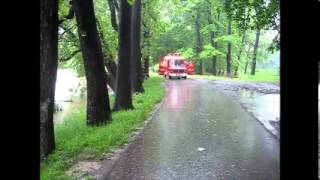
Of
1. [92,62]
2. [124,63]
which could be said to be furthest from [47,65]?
[124,63]

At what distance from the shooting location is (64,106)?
29797 millimetres

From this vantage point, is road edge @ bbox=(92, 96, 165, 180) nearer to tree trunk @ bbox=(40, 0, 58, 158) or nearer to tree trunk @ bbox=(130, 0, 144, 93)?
tree trunk @ bbox=(40, 0, 58, 158)

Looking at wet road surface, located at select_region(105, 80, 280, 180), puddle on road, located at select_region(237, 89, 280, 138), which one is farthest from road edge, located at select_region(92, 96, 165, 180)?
puddle on road, located at select_region(237, 89, 280, 138)

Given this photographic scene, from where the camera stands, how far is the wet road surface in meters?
8.80

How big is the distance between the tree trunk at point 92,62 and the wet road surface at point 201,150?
5.16 ft

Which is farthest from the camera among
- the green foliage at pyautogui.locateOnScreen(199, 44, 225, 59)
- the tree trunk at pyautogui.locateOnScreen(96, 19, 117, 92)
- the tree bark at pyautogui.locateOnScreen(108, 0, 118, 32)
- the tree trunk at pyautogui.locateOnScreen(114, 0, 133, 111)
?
the green foliage at pyautogui.locateOnScreen(199, 44, 225, 59)

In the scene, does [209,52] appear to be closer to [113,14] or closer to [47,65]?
[113,14]

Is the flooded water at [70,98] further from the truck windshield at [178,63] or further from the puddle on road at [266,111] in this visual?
the truck windshield at [178,63]

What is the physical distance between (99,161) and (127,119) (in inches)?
245

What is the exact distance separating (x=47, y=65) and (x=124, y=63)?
8733mm

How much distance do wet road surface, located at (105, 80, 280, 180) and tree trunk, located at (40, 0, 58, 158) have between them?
5.47 ft

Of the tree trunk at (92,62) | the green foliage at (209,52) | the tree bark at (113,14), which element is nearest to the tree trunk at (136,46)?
the tree bark at (113,14)

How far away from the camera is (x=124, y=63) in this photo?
19.1 m
